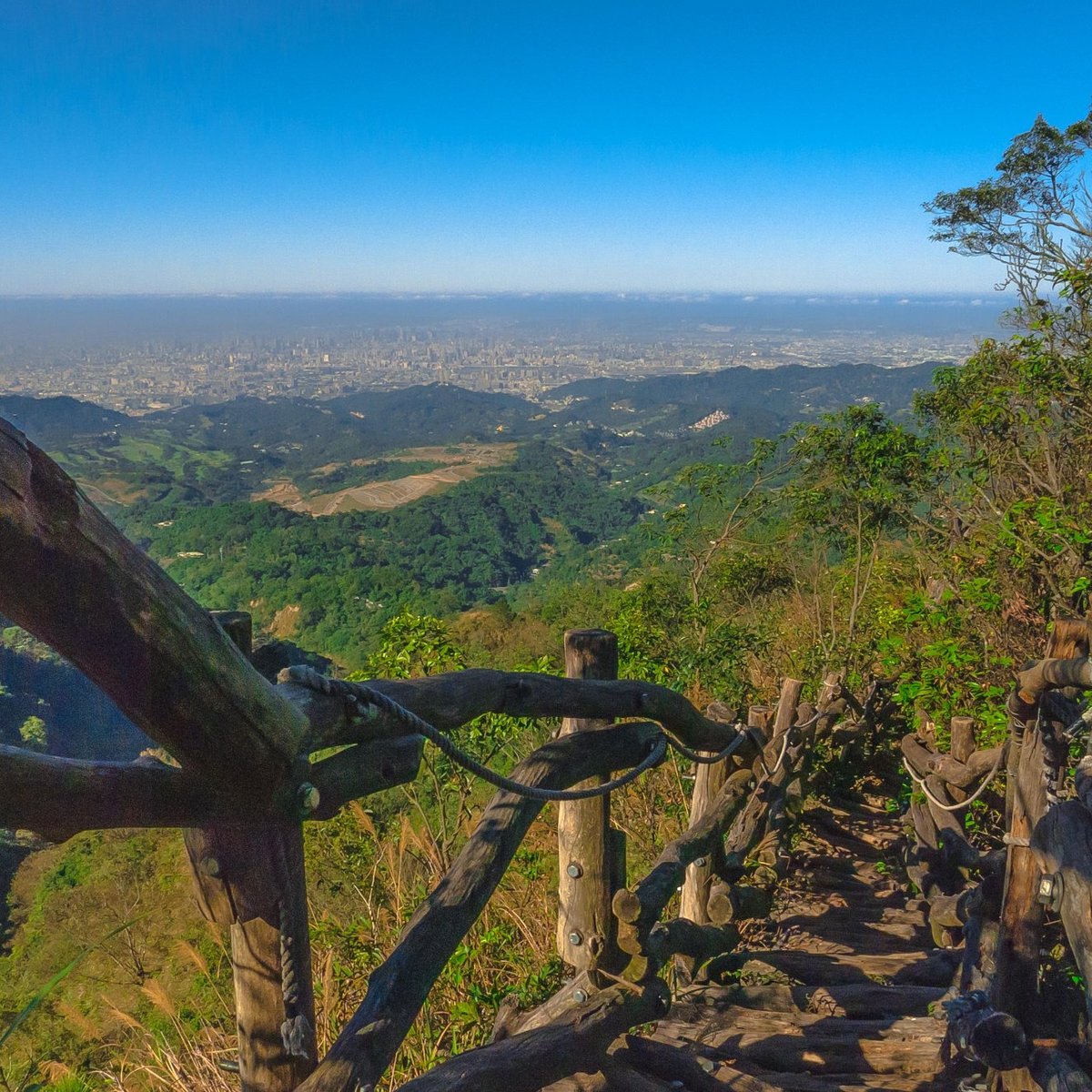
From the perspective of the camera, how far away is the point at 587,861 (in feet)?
7.29

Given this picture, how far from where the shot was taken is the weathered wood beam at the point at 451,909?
1.39 meters

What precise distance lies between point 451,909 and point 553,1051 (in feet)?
1.80

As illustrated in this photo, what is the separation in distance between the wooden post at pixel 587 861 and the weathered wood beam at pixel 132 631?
118 cm

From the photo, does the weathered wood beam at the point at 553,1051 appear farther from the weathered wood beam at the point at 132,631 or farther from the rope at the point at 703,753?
the weathered wood beam at the point at 132,631

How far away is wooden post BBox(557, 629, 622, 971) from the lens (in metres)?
2.21

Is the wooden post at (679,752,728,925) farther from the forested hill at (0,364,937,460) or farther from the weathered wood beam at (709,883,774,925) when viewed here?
the forested hill at (0,364,937,460)

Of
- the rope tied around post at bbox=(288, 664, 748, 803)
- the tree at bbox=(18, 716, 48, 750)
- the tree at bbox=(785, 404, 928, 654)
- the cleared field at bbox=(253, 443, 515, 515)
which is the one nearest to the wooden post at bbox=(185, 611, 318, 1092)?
the rope tied around post at bbox=(288, 664, 748, 803)

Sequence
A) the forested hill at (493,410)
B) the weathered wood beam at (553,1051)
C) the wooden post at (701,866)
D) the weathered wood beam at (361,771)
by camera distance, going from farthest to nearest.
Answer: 1. the forested hill at (493,410)
2. the wooden post at (701,866)
3. the weathered wood beam at (553,1051)
4. the weathered wood beam at (361,771)

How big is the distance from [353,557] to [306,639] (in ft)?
35.7

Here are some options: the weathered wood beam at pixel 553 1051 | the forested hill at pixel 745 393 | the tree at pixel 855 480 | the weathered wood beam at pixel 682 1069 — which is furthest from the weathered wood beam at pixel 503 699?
the forested hill at pixel 745 393

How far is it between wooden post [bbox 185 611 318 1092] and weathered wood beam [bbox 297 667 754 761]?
180 millimetres

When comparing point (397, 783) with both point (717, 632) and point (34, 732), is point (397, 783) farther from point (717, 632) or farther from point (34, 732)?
point (717, 632)

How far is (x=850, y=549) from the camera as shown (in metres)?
9.52

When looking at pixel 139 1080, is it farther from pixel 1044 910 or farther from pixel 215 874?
pixel 1044 910
